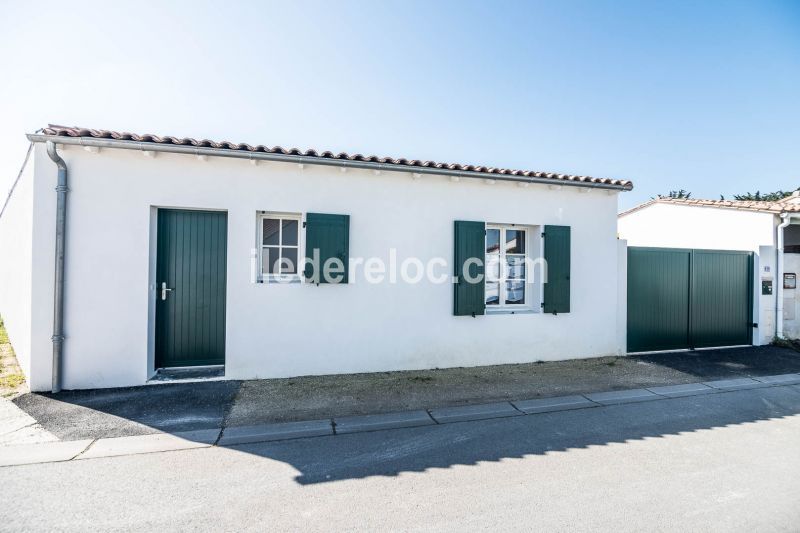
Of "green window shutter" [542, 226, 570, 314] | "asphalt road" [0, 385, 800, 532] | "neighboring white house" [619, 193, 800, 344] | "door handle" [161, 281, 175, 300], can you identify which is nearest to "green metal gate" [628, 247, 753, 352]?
"neighboring white house" [619, 193, 800, 344]

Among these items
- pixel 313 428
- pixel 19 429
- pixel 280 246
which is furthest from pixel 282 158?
pixel 19 429

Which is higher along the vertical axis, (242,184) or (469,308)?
(242,184)

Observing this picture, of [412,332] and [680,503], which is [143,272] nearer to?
[412,332]

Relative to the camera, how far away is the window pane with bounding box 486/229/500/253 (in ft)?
22.0

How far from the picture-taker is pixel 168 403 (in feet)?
14.7

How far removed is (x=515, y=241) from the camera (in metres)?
6.87

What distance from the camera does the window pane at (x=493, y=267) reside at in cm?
660

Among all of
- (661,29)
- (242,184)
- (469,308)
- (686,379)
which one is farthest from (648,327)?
(242,184)

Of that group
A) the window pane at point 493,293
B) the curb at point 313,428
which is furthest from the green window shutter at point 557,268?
the curb at point 313,428

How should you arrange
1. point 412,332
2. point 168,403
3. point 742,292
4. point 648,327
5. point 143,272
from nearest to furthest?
1. point 168,403
2. point 143,272
3. point 412,332
4. point 648,327
5. point 742,292

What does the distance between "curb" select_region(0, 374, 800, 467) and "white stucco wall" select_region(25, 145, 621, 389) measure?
5.53ft

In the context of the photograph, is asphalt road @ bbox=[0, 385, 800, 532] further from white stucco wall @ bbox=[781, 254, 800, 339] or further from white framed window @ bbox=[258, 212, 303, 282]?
white stucco wall @ bbox=[781, 254, 800, 339]

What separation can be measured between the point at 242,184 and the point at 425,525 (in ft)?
15.9

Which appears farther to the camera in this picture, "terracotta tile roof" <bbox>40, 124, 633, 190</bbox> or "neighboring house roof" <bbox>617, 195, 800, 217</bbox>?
"neighboring house roof" <bbox>617, 195, 800, 217</bbox>
